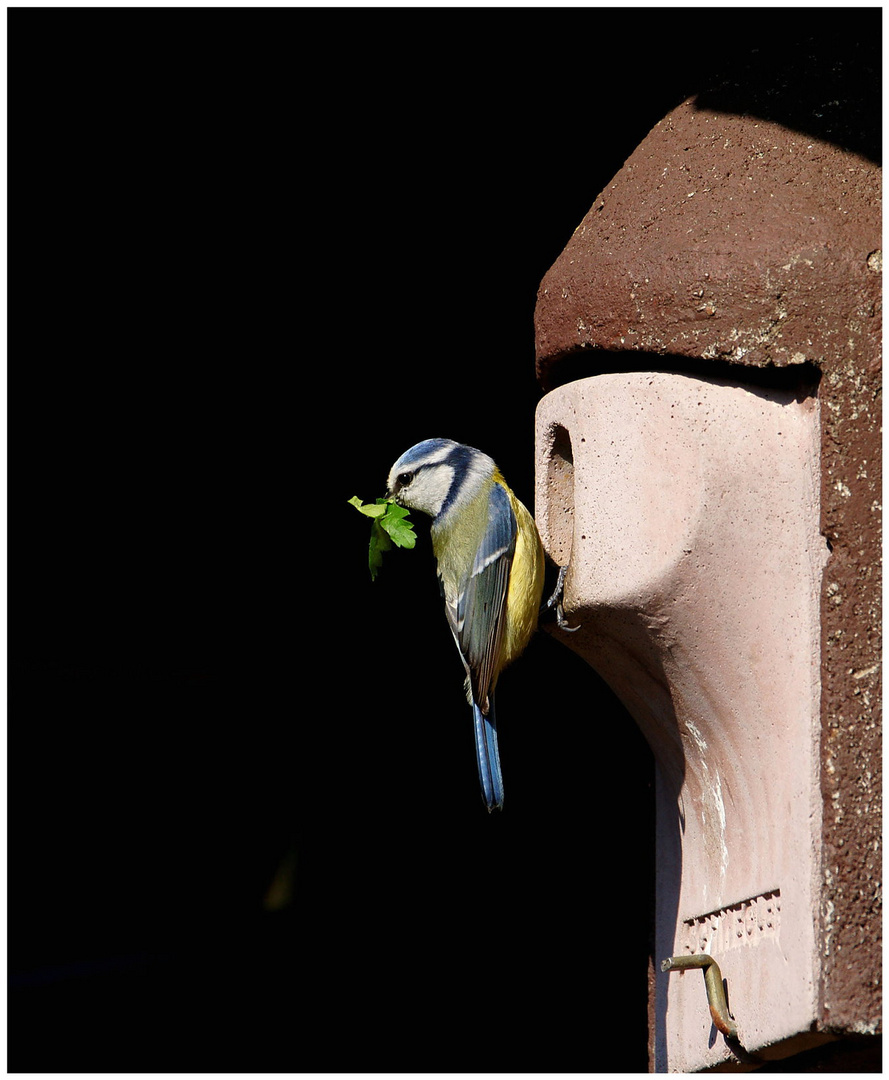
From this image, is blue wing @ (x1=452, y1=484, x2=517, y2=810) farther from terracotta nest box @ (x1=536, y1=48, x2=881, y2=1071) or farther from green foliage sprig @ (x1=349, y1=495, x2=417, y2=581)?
terracotta nest box @ (x1=536, y1=48, x2=881, y2=1071)

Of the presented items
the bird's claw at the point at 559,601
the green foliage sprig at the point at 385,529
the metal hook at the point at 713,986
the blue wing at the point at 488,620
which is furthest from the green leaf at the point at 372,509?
the metal hook at the point at 713,986

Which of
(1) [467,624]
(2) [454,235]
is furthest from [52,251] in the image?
(1) [467,624]

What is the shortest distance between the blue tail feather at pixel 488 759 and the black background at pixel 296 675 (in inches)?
73.0

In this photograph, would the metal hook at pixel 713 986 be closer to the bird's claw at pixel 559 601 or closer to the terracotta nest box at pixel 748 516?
the terracotta nest box at pixel 748 516

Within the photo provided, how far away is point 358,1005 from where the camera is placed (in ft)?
17.4

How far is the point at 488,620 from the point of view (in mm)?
3137

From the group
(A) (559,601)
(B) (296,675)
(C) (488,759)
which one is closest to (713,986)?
(C) (488,759)

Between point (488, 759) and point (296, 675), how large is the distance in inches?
98.4

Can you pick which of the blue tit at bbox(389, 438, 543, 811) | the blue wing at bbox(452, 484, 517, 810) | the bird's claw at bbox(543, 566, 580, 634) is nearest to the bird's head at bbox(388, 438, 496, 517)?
the blue tit at bbox(389, 438, 543, 811)

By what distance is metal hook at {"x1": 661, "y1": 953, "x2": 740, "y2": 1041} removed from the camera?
251 cm

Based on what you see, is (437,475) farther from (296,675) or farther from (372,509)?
(296,675)

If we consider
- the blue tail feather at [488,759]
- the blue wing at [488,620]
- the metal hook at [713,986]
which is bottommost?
the metal hook at [713,986]

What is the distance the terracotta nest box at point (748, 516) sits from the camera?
7.72 ft

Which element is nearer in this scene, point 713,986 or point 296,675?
point 713,986
